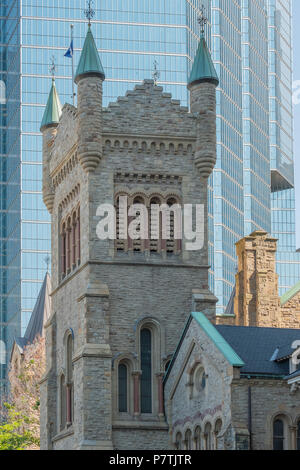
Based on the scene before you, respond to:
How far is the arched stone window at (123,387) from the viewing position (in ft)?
237

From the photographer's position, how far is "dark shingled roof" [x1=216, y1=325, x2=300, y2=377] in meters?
63.7

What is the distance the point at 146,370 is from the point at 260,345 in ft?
28.2

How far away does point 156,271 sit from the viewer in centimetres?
7394

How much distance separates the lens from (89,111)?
7406 centimetres

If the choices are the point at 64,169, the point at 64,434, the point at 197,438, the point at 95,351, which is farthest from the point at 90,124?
the point at 197,438

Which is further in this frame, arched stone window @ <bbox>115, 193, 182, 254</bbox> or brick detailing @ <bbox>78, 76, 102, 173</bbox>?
arched stone window @ <bbox>115, 193, 182, 254</bbox>

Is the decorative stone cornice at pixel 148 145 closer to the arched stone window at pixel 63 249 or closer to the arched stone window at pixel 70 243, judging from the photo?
the arched stone window at pixel 70 243

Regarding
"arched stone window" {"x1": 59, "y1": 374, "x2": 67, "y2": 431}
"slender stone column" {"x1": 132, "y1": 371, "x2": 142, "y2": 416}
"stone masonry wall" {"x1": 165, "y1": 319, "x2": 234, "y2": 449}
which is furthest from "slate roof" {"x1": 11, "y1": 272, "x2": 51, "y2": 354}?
"stone masonry wall" {"x1": 165, "y1": 319, "x2": 234, "y2": 449}

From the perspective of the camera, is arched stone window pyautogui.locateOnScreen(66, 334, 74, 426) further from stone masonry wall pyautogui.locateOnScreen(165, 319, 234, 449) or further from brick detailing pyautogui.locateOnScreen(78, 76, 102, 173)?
brick detailing pyautogui.locateOnScreen(78, 76, 102, 173)

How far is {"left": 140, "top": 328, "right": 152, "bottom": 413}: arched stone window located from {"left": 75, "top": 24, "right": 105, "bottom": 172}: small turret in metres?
9.39

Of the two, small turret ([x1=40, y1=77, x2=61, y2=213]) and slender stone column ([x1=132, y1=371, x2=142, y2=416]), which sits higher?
small turret ([x1=40, y1=77, x2=61, y2=213])

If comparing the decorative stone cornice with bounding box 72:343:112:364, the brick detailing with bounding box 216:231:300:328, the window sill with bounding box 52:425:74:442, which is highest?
the brick detailing with bounding box 216:231:300:328
